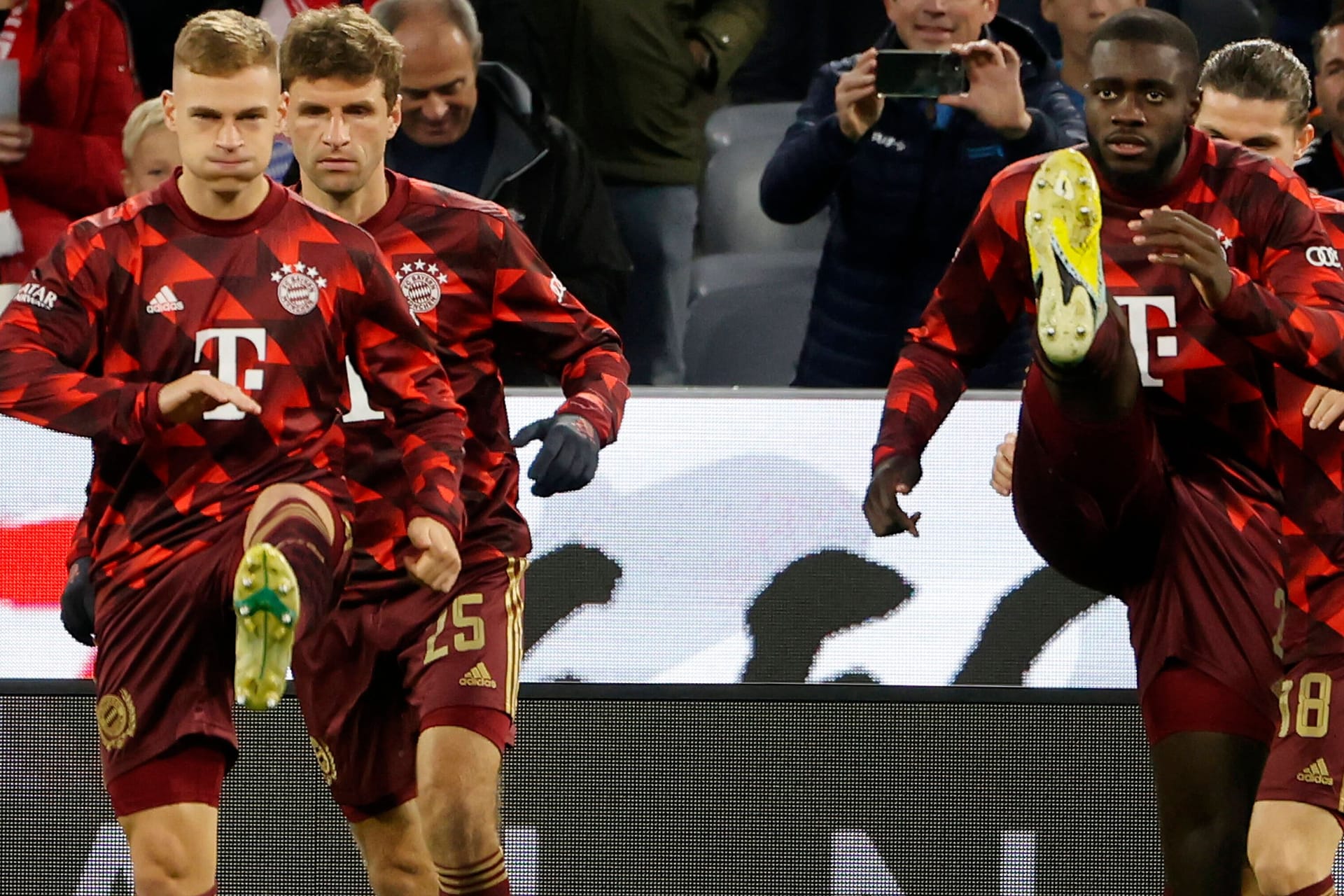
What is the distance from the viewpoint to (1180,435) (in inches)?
174

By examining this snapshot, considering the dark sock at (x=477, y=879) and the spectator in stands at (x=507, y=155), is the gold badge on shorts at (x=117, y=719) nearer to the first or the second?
the dark sock at (x=477, y=879)

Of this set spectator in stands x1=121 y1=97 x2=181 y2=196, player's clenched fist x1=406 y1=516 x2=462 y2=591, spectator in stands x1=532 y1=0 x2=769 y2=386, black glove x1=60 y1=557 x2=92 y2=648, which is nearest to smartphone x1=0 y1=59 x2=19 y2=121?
spectator in stands x1=121 y1=97 x2=181 y2=196

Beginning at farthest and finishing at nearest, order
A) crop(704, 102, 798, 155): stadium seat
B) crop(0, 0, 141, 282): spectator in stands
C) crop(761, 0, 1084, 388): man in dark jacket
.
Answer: crop(704, 102, 798, 155): stadium seat < crop(0, 0, 141, 282): spectator in stands < crop(761, 0, 1084, 388): man in dark jacket

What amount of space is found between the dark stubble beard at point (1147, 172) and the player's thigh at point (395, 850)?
2.00 meters

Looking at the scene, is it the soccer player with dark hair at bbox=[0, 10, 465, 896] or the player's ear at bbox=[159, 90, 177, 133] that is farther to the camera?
the player's ear at bbox=[159, 90, 177, 133]

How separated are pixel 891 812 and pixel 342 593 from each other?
143 centimetres

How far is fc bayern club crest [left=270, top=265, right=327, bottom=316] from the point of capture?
4.37 m

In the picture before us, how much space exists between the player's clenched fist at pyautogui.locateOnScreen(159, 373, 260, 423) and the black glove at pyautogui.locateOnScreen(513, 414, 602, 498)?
71 cm

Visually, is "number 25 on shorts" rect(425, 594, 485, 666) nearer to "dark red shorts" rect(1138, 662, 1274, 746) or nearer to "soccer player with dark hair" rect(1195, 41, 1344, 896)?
"dark red shorts" rect(1138, 662, 1274, 746)

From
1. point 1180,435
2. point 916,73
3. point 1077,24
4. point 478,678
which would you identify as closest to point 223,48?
point 478,678

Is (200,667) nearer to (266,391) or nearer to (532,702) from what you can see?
(266,391)

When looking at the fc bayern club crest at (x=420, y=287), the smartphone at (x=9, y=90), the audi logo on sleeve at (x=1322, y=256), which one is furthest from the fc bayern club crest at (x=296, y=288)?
the smartphone at (x=9, y=90)

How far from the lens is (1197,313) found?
434cm

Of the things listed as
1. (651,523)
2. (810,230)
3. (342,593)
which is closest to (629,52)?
(810,230)
